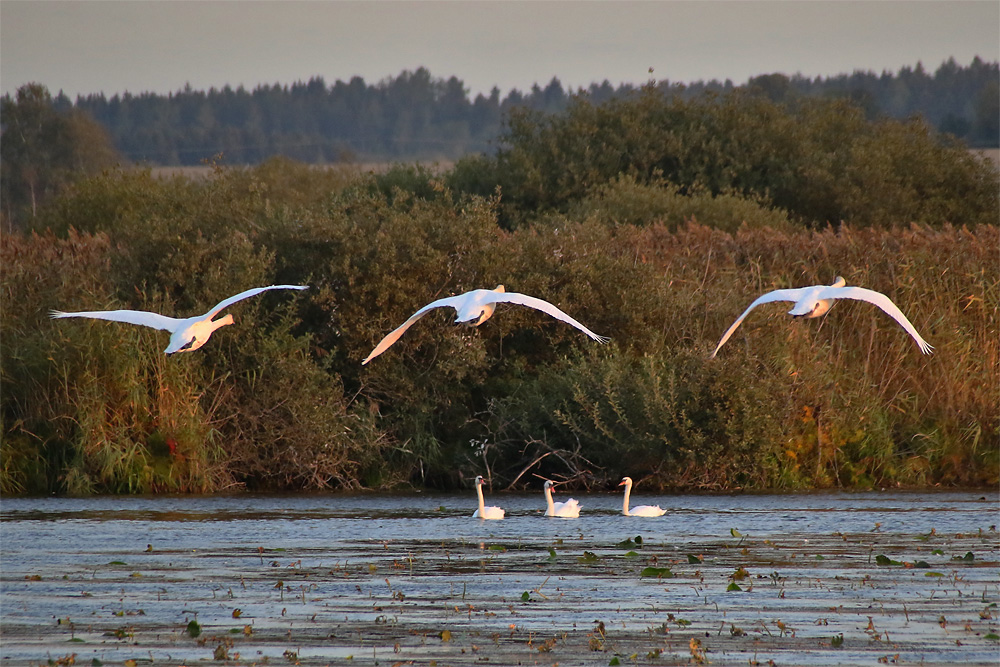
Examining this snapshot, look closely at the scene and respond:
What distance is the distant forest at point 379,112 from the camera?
90.4 meters

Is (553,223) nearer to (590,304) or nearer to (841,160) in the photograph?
(590,304)

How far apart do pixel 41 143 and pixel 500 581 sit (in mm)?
67206

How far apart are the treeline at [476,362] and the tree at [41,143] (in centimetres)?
5135

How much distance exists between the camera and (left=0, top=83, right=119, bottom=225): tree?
6969cm

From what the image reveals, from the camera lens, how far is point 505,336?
63.7 feet

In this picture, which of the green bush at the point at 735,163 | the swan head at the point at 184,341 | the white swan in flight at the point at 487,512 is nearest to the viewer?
the swan head at the point at 184,341

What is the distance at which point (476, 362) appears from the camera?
734 inches

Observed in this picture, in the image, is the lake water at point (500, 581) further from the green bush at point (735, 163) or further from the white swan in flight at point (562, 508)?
the green bush at point (735, 163)

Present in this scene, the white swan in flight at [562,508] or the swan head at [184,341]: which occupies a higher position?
the swan head at [184,341]

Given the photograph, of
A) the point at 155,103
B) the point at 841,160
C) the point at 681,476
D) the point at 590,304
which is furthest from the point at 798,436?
the point at 155,103

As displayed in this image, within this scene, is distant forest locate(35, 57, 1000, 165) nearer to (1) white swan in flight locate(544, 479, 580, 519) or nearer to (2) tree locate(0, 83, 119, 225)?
(2) tree locate(0, 83, 119, 225)

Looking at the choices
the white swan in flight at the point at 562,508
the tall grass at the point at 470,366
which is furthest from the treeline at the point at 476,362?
the white swan in flight at the point at 562,508

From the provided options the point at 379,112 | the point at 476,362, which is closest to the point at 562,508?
the point at 476,362

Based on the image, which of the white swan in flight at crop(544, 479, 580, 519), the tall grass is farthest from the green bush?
the white swan in flight at crop(544, 479, 580, 519)
